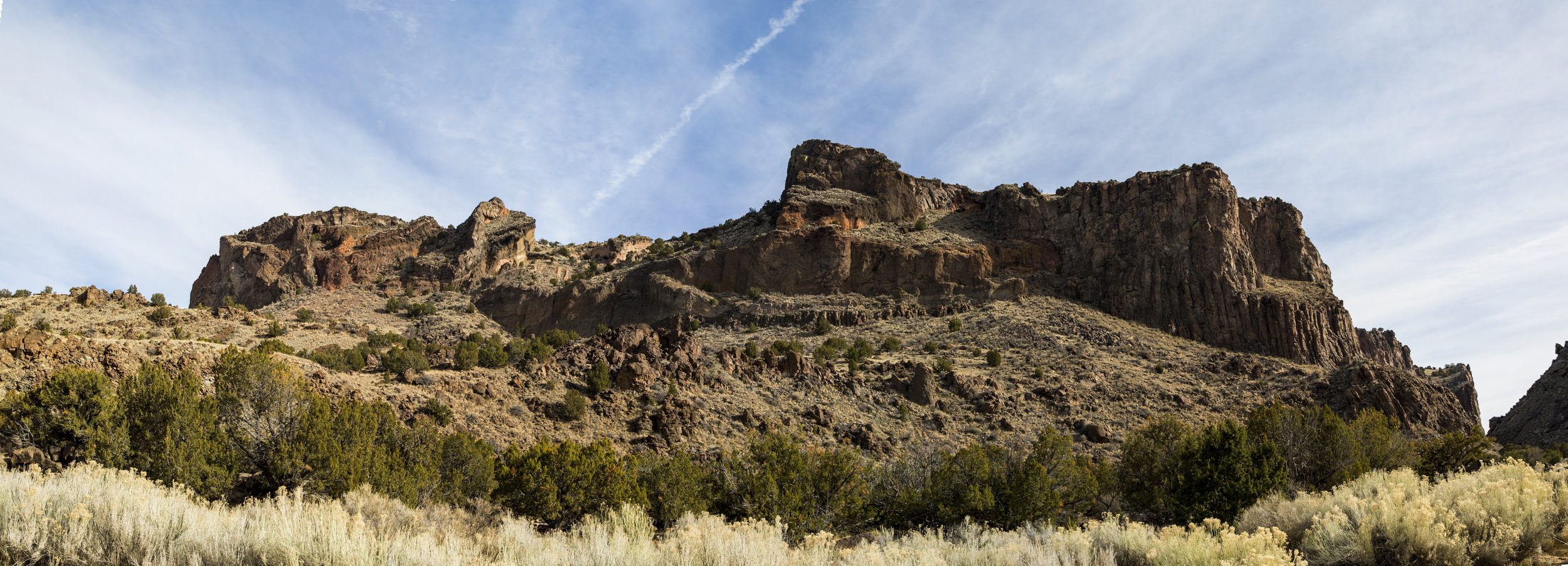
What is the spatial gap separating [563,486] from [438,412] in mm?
8925

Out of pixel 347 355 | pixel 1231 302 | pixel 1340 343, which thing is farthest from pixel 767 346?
pixel 1340 343

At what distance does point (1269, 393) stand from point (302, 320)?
58.0 m

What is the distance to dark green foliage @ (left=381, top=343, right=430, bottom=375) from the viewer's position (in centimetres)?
2705

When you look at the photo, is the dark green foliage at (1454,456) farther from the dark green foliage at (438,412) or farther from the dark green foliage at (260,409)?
the dark green foliage at (438,412)

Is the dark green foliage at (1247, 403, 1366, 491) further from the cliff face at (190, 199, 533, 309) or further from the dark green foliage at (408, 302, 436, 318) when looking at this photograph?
the cliff face at (190, 199, 533, 309)

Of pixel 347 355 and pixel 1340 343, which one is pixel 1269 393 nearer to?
pixel 1340 343

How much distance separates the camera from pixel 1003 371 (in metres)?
41.5

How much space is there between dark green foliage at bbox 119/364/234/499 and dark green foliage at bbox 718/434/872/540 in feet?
36.5

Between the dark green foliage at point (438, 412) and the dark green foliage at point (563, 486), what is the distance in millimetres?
6796

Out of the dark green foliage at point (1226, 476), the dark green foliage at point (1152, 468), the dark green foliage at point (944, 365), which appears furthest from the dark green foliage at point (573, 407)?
the dark green foliage at point (944, 365)


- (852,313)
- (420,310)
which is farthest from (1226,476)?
(420,310)

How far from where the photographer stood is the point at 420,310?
53.7 m

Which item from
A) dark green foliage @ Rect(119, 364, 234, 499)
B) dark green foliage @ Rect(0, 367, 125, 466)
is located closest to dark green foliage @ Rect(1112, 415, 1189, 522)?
dark green foliage @ Rect(119, 364, 234, 499)

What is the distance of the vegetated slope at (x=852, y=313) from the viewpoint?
2973cm
